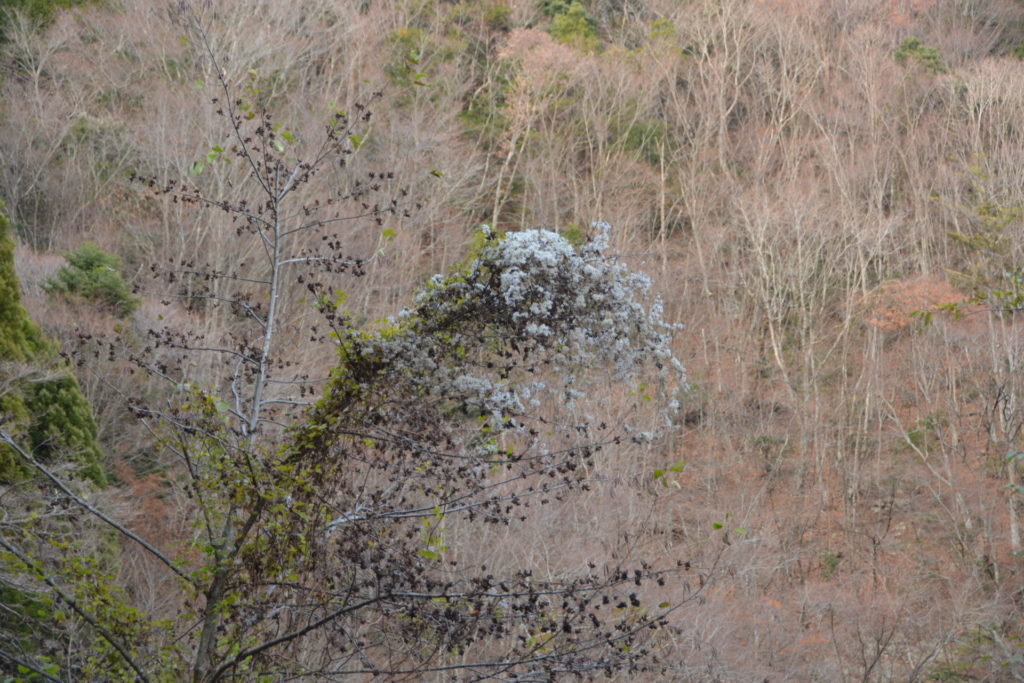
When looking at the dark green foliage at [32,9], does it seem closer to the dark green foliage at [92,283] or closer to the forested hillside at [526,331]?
the forested hillside at [526,331]

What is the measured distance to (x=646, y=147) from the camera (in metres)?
23.9

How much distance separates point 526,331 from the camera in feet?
14.2

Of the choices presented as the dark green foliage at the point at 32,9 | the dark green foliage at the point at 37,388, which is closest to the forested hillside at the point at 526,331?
the dark green foliage at the point at 37,388

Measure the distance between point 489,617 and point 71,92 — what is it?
57.5 feet

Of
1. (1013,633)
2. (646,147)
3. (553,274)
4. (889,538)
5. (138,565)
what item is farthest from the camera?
(646,147)

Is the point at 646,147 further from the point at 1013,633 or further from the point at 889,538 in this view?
the point at 1013,633

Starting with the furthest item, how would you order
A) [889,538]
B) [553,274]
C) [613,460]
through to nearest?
[889,538] < [613,460] < [553,274]

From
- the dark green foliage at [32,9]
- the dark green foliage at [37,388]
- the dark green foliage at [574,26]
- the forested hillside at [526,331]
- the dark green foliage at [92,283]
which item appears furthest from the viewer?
the dark green foliage at [574,26]

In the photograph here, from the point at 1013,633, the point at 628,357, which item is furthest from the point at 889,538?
the point at 628,357

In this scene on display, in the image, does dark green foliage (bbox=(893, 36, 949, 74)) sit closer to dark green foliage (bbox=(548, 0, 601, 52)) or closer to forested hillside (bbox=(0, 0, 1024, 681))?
forested hillside (bbox=(0, 0, 1024, 681))

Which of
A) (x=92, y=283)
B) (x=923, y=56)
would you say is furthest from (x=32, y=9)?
(x=923, y=56)

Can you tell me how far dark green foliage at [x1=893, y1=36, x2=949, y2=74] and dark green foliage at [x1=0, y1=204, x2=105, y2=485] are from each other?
21.4 meters

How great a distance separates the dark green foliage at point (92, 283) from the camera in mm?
12562

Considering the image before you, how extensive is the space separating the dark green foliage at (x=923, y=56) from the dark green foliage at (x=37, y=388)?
21.4 m
